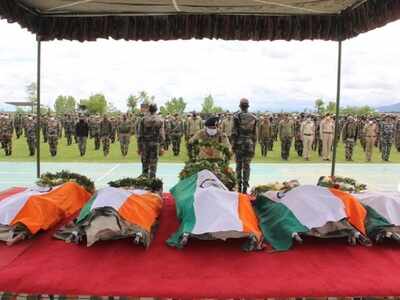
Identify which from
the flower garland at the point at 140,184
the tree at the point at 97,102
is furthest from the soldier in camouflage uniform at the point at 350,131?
the tree at the point at 97,102

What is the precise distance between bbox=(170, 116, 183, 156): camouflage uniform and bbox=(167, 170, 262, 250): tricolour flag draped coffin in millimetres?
12349

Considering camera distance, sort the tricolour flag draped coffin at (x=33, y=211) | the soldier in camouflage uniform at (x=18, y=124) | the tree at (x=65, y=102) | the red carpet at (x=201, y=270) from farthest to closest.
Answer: the tree at (x=65, y=102) < the soldier in camouflage uniform at (x=18, y=124) < the tricolour flag draped coffin at (x=33, y=211) < the red carpet at (x=201, y=270)

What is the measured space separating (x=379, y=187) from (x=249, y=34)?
5.75 meters

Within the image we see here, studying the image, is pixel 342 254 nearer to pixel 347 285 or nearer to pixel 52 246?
pixel 347 285

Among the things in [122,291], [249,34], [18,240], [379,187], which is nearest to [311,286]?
[122,291]

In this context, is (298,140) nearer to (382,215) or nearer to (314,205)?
(382,215)

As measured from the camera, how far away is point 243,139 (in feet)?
25.6

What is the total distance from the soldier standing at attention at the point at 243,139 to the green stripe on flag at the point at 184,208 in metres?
4.09

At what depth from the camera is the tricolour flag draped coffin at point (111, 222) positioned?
272cm

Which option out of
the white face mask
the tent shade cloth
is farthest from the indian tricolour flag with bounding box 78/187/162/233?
the white face mask

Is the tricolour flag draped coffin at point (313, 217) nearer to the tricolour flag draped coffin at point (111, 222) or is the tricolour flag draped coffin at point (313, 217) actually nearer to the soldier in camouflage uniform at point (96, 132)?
the tricolour flag draped coffin at point (111, 222)

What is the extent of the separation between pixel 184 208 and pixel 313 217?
0.86 metres

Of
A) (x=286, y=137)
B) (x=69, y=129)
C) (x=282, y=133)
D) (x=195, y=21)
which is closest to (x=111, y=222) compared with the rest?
(x=195, y=21)

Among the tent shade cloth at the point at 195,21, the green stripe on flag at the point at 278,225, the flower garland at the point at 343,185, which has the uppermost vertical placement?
the tent shade cloth at the point at 195,21
